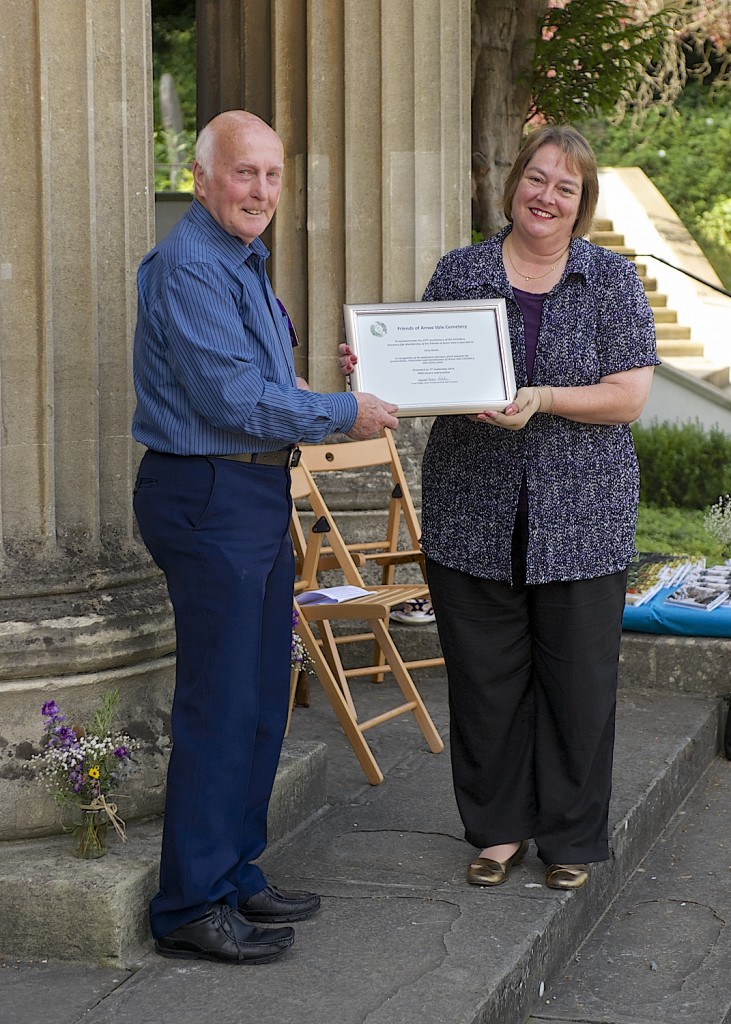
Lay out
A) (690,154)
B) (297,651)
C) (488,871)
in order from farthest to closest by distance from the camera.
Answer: (690,154) < (297,651) < (488,871)

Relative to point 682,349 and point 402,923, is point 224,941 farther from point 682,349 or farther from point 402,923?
point 682,349

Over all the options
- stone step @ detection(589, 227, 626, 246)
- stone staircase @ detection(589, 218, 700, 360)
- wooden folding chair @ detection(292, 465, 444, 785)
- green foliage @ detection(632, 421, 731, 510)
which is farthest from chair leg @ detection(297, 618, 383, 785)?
stone step @ detection(589, 227, 626, 246)

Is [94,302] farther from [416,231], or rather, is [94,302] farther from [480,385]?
[416,231]

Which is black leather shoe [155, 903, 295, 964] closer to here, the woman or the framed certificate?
the woman

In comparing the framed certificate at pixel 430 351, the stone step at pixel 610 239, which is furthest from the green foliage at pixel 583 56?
the framed certificate at pixel 430 351

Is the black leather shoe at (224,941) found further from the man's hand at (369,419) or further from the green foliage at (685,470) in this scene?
the green foliage at (685,470)

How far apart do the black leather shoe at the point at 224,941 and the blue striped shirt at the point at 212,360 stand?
1.03 m

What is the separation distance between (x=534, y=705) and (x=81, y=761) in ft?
3.89

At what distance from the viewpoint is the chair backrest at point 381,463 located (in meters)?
5.75

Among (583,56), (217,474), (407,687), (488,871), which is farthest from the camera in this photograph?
(583,56)

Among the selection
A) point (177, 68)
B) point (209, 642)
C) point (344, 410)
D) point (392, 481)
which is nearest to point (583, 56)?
point (392, 481)

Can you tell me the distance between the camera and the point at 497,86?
897 centimetres

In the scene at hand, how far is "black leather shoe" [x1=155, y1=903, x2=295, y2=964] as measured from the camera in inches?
A: 124

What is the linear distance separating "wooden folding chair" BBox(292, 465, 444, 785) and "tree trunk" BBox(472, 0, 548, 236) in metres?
4.14
